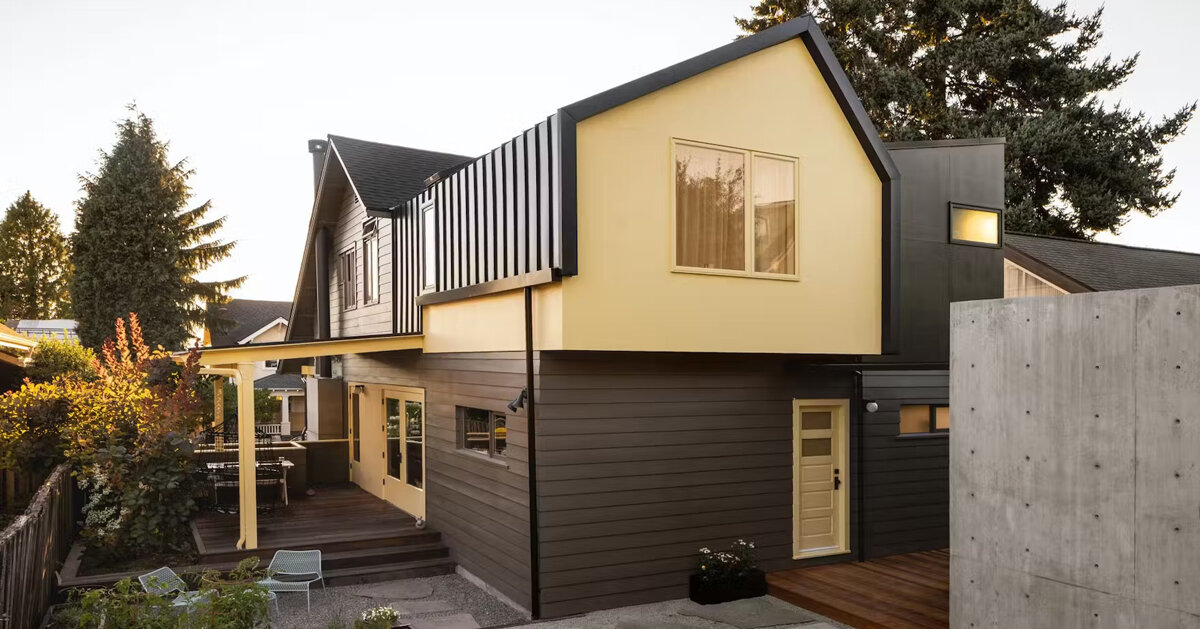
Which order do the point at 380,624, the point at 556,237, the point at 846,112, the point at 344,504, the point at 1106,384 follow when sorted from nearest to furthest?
the point at 1106,384 → the point at 380,624 → the point at 556,237 → the point at 846,112 → the point at 344,504

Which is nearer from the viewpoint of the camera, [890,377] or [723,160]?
[723,160]

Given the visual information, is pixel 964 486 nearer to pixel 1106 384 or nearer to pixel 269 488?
pixel 1106 384

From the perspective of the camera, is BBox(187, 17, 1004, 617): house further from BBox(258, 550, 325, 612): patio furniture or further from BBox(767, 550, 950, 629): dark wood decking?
BBox(258, 550, 325, 612): patio furniture

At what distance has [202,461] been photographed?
13477mm

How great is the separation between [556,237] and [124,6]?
11.2m

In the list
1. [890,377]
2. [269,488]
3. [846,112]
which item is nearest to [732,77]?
[846,112]

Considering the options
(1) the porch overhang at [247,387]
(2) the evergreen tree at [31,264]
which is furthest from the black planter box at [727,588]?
(2) the evergreen tree at [31,264]

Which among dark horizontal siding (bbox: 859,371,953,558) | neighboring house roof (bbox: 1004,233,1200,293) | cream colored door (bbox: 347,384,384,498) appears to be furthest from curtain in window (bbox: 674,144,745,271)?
neighboring house roof (bbox: 1004,233,1200,293)

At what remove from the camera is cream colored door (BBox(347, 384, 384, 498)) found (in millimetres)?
13812

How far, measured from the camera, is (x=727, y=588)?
8.40 metres

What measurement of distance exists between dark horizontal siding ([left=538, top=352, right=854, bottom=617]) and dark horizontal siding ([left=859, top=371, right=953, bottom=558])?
50.8 inches

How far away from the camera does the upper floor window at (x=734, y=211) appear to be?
830 cm

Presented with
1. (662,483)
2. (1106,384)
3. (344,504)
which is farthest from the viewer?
(344,504)

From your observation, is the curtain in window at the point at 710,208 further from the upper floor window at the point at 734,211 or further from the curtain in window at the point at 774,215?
the curtain in window at the point at 774,215
